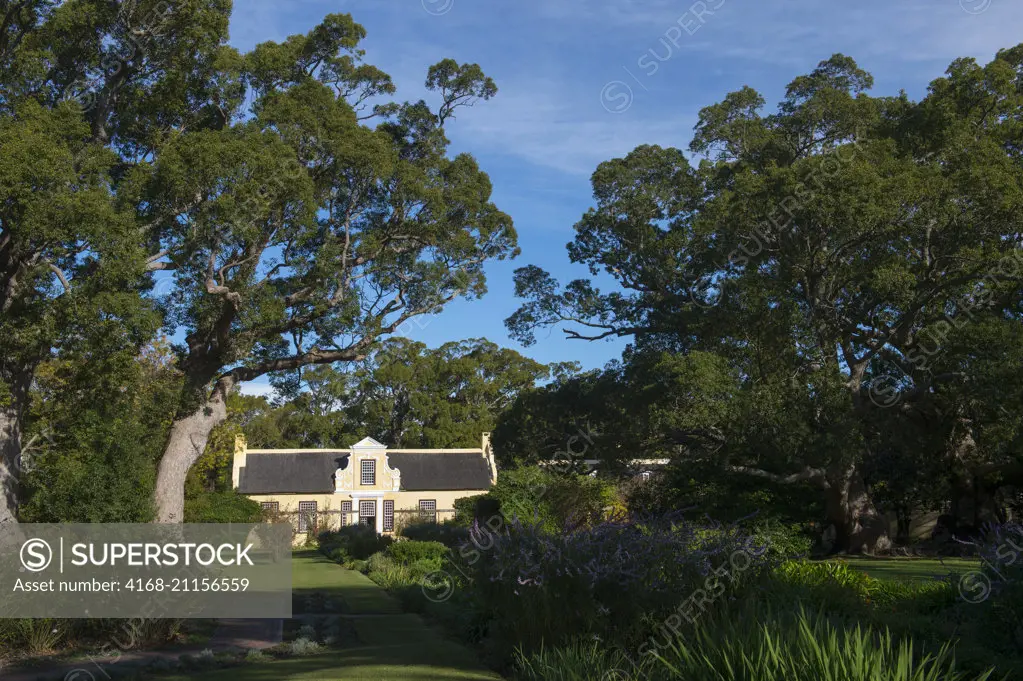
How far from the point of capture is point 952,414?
90.2 ft

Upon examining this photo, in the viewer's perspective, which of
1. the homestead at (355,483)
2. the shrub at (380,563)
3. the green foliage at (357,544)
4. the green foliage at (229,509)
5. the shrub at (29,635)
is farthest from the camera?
the homestead at (355,483)

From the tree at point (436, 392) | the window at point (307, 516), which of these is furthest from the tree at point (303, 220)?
the tree at point (436, 392)

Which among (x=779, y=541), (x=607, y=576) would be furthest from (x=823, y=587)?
(x=779, y=541)

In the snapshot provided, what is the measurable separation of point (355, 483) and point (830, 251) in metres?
30.9

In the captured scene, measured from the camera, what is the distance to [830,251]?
84.5 ft

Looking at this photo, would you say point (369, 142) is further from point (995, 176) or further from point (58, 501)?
point (995, 176)

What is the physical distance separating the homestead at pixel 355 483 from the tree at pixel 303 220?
2142cm

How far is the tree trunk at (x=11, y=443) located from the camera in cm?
1800

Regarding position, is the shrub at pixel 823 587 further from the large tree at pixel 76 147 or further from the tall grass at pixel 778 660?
the large tree at pixel 76 147

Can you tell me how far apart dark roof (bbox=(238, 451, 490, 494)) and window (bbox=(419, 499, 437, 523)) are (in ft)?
2.57

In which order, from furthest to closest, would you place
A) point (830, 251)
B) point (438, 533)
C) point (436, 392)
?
point (436, 392)
point (438, 533)
point (830, 251)

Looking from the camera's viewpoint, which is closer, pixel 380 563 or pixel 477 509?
pixel 380 563

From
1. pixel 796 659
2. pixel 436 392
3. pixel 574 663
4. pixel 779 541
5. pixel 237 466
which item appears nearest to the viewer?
pixel 796 659

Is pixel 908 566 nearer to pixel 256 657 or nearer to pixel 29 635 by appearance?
pixel 256 657
